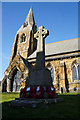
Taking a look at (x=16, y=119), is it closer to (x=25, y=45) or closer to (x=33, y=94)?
(x=33, y=94)

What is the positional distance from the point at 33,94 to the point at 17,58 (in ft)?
47.1

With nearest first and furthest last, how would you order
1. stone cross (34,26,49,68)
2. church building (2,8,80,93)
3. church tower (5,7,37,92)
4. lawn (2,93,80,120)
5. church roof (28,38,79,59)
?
1. lawn (2,93,80,120)
2. stone cross (34,26,49,68)
3. church building (2,8,80,93)
4. church tower (5,7,37,92)
5. church roof (28,38,79,59)

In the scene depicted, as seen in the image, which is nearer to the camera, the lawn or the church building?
the lawn

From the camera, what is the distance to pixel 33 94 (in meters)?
7.03

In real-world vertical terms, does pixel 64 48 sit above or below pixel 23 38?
below

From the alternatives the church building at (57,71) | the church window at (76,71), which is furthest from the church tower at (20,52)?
the church window at (76,71)

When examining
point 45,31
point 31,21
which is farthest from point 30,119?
point 31,21

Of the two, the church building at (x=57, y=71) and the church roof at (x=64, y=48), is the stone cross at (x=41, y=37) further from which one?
the church roof at (x=64, y=48)

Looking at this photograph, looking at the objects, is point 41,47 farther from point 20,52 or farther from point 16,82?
point 20,52

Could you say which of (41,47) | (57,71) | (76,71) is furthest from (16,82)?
(41,47)

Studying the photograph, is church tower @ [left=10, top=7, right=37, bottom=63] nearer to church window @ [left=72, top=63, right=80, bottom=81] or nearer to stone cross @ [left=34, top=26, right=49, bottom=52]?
church window @ [left=72, top=63, right=80, bottom=81]

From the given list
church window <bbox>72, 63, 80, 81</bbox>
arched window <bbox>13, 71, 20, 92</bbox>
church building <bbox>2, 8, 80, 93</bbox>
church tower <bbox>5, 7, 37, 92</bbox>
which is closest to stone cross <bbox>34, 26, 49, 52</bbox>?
church building <bbox>2, 8, 80, 93</bbox>

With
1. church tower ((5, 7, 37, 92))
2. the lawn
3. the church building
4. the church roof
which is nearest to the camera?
the lawn

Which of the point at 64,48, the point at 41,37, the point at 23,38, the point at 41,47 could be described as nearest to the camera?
the point at 41,47
